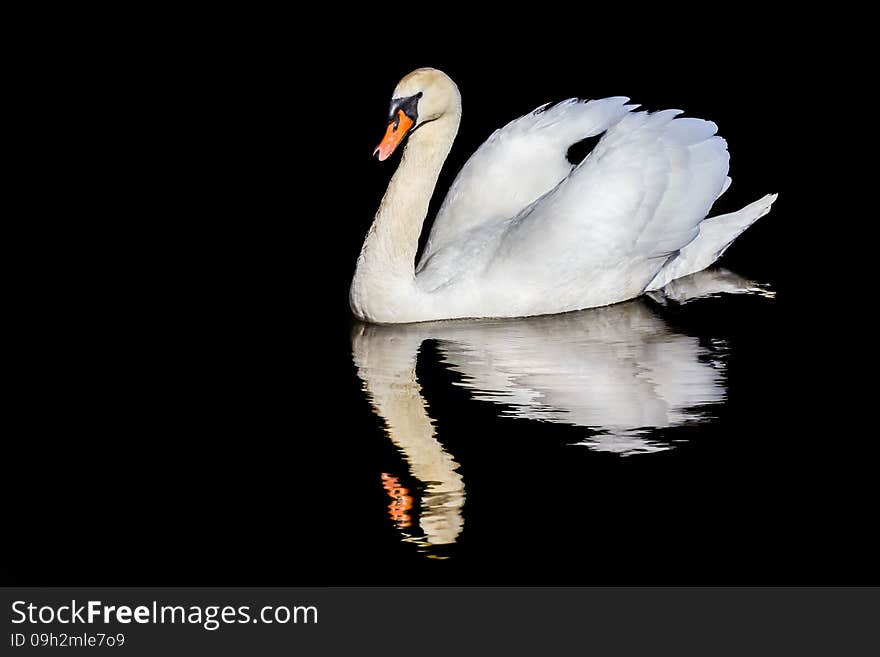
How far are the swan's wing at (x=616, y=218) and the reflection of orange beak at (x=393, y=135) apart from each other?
0.86m

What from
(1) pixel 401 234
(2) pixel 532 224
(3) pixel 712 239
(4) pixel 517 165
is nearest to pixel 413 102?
(1) pixel 401 234

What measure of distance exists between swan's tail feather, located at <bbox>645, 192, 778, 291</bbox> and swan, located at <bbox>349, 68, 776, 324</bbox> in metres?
0.17

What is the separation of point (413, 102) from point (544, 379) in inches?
67.4

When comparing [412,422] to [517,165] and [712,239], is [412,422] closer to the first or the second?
[517,165]

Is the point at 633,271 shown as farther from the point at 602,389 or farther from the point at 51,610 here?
the point at 51,610

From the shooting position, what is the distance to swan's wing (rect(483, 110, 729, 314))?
10.2 metres

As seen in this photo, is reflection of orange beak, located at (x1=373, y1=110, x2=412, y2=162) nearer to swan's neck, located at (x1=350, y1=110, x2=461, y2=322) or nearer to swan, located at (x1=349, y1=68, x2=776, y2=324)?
swan, located at (x1=349, y1=68, x2=776, y2=324)

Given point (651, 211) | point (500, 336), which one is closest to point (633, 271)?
point (651, 211)

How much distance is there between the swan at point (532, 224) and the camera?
10133 millimetres

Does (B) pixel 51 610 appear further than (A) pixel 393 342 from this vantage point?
No

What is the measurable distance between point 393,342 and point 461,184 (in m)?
1.56

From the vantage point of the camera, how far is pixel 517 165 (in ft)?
36.7

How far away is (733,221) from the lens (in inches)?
452

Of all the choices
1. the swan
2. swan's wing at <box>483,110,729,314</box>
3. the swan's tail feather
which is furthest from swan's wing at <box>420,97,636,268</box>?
the swan's tail feather
